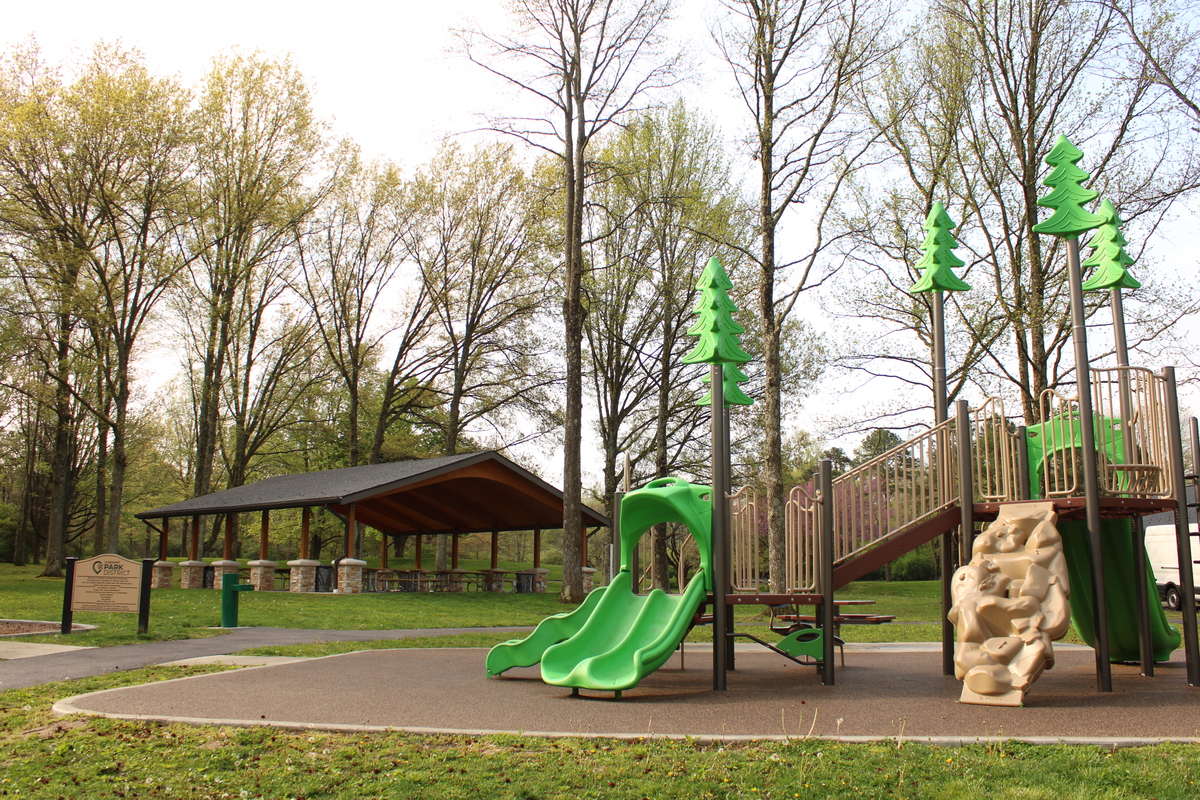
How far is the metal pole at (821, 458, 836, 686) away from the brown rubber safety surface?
29cm

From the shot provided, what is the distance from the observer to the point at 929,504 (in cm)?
972

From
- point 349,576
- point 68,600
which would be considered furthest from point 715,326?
point 349,576

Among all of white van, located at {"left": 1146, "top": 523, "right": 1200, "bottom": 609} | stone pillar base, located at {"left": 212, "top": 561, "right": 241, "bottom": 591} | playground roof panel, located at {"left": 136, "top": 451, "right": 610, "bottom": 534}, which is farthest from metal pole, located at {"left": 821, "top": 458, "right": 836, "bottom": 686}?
stone pillar base, located at {"left": 212, "top": 561, "right": 241, "bottom": 591}

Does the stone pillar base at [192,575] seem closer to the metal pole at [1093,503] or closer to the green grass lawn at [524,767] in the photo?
the green grass lawn at [524,767]

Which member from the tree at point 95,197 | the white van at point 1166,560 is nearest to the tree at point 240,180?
the tree at point 95,197

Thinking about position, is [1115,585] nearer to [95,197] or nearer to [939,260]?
[939,260]

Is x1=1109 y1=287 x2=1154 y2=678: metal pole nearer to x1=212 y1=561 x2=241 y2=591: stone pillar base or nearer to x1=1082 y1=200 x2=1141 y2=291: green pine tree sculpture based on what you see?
x1=1082 y1=200 x2=1141 y2=291: green pine tree sculpture

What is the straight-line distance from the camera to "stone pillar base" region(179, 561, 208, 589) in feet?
91.9

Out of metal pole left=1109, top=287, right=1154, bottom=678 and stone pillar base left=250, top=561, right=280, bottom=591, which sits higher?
metal pole left=1109, top=287, right=1154, bottom=678

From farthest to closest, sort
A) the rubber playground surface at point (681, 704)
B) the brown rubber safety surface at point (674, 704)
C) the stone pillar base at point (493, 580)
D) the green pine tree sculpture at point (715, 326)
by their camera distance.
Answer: the stone pillar base at point (493, 580), the green pine tree sculpture at point (715, 326), the brown rubber safety surface at point (674, 704), the rubber playground surface at point (681, 704)

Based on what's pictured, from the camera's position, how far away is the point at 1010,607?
795 centimetres

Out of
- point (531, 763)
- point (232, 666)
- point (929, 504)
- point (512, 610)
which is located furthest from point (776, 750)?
point (512, 610)

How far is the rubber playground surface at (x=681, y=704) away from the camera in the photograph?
6.48 meters

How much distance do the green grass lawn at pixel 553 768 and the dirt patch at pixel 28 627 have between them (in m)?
9.27
